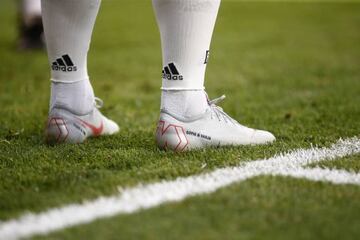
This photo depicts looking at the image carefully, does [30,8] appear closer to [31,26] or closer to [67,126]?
[31,26]

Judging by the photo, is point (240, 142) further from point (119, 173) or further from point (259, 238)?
point (259, 238)

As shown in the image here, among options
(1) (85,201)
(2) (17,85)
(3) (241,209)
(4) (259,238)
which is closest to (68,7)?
(1) (85,201)

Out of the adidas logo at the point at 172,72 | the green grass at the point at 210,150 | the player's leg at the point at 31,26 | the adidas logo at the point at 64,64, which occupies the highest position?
the adidas logo at the point at 172,72

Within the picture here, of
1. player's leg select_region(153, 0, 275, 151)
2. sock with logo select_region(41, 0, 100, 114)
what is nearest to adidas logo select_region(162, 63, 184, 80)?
player's leg select_region(153, 0, 275, 151)

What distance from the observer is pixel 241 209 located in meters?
1.66

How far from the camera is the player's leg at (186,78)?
2254 mm

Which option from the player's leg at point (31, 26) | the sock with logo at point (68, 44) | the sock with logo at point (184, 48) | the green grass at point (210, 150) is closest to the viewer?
the green grass at point (210, 150)

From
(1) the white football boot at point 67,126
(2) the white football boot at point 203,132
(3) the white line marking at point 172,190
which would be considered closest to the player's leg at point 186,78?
(2) the white football boot at point 203,132

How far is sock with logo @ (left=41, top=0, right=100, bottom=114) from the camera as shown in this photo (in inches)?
95.5

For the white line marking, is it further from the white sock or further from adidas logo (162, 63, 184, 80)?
the white sock

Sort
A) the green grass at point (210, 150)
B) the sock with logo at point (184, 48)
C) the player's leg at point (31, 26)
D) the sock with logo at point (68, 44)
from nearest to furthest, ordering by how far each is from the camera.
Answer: the green grass at point (210, 150)
the sock with logo at point (184, 48)
the sock with logo at point (68, 44)
the player's leg at point (31, 26)

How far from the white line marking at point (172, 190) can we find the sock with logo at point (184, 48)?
39cm

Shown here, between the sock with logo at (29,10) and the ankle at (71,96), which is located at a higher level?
the ankle at (71,96)

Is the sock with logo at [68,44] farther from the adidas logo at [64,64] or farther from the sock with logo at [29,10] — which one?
the sock with logo at [29,10]
